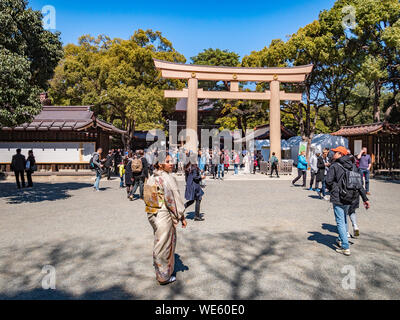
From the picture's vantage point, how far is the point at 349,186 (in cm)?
464

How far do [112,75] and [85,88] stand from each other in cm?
347

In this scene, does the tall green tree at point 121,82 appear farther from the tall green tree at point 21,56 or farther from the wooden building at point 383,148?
the wooden building at point 383,148

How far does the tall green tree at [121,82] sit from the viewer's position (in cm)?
2383

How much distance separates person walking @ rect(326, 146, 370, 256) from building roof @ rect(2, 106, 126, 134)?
14.4m

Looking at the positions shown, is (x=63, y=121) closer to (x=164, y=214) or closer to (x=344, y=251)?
(x=164, y=214)

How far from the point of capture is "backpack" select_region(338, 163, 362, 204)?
464cm

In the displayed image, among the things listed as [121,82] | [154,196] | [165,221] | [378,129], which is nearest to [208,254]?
[165,221]

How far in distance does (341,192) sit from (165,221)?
2932 millimetres

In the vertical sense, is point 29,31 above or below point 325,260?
above

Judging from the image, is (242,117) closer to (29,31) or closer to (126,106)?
(126,106)

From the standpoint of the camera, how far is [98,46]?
117 ft

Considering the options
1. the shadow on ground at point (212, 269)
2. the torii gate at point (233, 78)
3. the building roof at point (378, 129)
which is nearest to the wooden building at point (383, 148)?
the building roof at point (378, 129)
